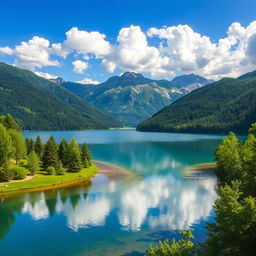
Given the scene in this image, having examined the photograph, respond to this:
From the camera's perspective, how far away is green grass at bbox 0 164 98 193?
73.8 meters

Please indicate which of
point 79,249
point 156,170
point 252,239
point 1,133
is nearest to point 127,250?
point 79,249

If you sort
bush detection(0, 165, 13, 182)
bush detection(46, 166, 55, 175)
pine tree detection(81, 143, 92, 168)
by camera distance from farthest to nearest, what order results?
pine tree detection(81, 143, 92, 168)
bush detection(46, 166, 55, 175)
bush detection(0, 165, 13, 182)

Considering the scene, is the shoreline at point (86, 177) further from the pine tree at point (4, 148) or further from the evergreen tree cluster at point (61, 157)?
the pine tree at point (4, 148)

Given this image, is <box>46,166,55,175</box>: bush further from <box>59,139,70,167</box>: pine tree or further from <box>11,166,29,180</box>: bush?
<box>59,139,70,167</box>: pine tree

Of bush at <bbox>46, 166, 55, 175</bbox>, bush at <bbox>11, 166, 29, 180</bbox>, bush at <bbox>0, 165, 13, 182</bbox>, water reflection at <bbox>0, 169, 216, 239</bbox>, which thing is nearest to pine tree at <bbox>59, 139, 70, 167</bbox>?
bush at <bbox>46, 166, 55, 175</bbox>

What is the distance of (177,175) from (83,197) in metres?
40.7

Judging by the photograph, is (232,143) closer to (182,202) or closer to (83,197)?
(182,202)

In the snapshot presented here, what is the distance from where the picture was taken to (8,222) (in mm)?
53219

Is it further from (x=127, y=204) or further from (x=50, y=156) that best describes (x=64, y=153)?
(x=127, y=204)

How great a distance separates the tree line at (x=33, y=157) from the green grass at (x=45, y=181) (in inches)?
118

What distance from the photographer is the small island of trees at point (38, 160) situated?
263 ft

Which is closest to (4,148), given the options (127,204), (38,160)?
(38,160)

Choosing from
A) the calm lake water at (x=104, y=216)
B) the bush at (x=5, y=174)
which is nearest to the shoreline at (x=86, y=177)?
the bush at (x=5, y=174)

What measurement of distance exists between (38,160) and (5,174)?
15819 mm
